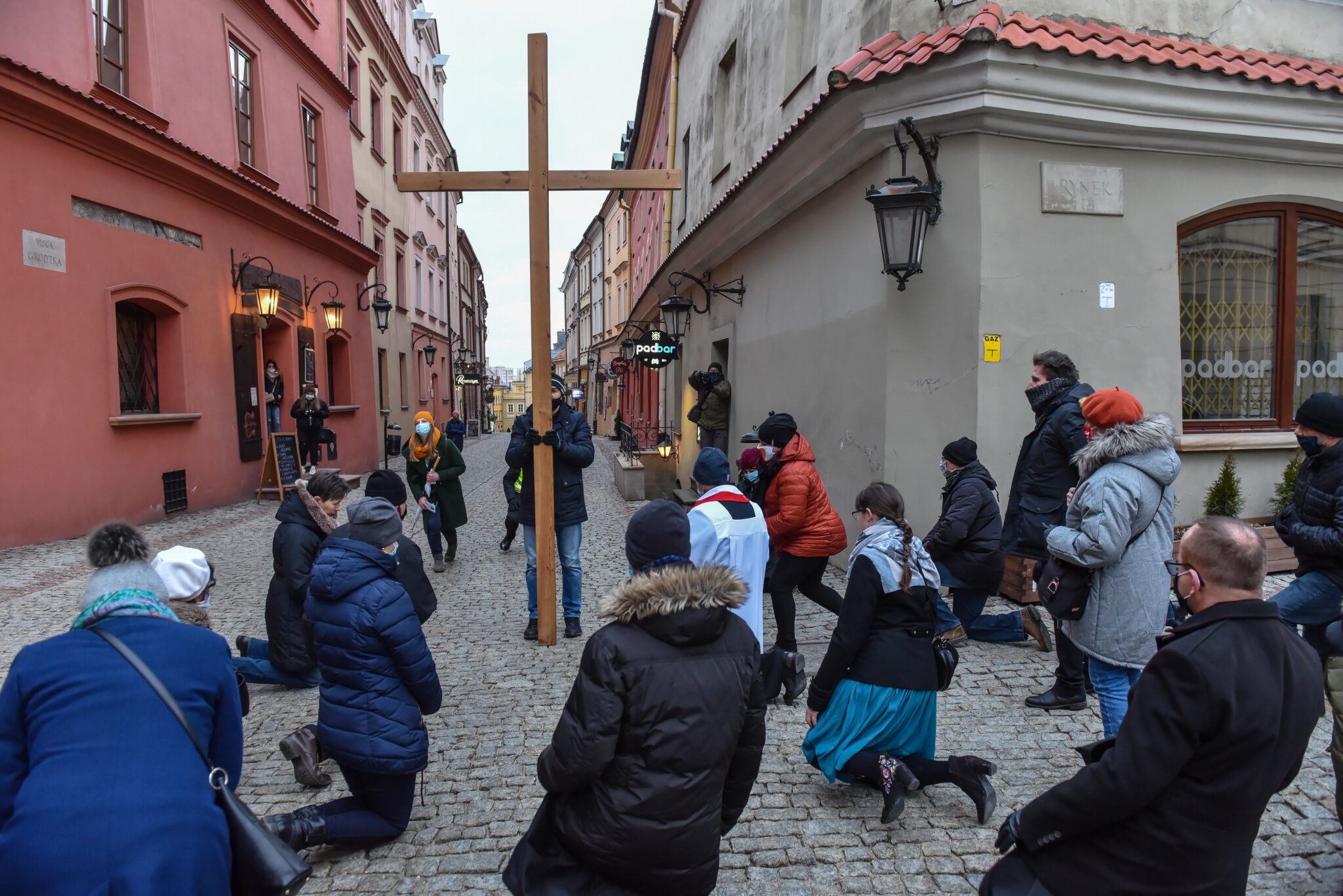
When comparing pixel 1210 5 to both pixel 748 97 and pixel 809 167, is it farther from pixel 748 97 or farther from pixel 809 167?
pixel 748 97

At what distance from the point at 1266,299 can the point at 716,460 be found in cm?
594

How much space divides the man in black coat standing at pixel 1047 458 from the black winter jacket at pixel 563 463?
2906 mm

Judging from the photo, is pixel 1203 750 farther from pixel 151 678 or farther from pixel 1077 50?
pixel 1077 50

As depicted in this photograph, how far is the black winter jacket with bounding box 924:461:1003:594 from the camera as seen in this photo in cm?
468

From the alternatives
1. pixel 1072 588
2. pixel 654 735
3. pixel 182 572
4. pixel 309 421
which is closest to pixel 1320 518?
pixel 1072 588

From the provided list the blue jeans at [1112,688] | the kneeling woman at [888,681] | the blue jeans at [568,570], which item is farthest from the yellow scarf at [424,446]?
the blue jeans at [1112,688]

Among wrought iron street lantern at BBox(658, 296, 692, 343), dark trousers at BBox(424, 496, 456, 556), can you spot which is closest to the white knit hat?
dark trousers at BBox(424, 496, 456, 556)

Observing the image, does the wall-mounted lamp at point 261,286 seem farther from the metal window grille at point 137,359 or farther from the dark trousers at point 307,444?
the dark trousers at point 307,444

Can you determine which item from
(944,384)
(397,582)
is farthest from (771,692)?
(944,384)

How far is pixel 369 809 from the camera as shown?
2971mm

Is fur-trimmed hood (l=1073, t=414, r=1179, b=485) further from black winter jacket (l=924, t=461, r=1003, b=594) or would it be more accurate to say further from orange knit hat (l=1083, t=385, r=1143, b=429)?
black winter jacket (l=924, t=461, r=1003, b=594)

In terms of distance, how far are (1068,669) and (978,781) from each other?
1481 millimetres

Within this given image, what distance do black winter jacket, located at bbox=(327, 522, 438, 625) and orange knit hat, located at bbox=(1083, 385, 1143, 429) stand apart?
9.70 feet

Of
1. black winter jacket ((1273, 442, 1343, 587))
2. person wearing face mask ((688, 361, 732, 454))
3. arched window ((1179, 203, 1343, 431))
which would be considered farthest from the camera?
person wearing face mask ((688, 361, 732, 454))
